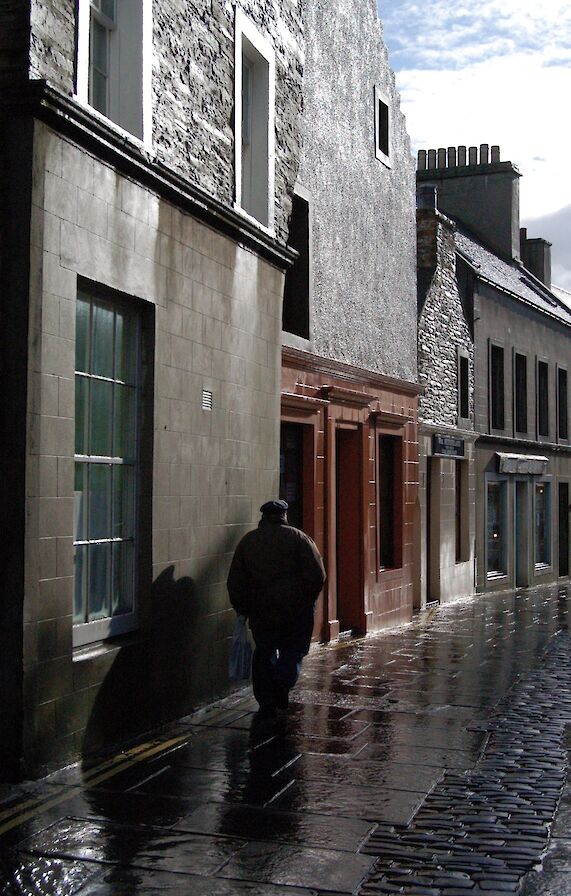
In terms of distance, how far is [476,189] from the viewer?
30812 millimetres

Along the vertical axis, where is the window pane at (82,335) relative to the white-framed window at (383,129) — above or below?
below

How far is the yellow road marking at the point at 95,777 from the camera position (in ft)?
20.1

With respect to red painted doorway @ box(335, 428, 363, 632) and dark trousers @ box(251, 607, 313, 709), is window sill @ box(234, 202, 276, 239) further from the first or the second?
red painted doorway @ box(335, 428, 363, 632)

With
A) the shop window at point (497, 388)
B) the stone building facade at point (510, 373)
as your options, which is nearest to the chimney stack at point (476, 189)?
the stone building facade at point (510, 373)

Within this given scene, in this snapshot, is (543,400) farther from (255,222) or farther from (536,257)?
(255,222)

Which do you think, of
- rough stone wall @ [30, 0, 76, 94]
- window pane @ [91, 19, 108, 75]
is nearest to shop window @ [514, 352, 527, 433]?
window pane @ [91, 19, 108, 75]

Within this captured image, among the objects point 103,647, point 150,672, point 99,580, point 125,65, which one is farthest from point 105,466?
point 125,65

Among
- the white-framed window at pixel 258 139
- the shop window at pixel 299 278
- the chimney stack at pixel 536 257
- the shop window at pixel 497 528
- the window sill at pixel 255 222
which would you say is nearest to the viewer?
the window sill at pixel 255 222

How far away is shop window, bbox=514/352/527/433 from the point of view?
28653mm

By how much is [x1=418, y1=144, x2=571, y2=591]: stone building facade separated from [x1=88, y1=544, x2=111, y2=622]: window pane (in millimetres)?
17357

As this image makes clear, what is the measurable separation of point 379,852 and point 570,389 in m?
28.7

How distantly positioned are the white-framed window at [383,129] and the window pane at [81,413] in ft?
33.4

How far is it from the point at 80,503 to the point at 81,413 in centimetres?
62

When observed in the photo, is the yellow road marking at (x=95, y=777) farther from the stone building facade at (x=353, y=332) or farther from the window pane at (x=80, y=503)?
the stone building facade at (x=353, y=332)
